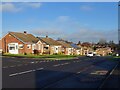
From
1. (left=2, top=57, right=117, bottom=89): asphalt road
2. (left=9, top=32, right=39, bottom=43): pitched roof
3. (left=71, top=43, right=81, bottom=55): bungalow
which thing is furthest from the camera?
(left=71, top=43, right=81, bottom=55): bungalow

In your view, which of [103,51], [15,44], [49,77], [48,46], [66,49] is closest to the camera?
[49,77]

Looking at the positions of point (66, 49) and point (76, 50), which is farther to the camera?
point (76, 50)

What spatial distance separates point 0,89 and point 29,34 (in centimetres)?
7812

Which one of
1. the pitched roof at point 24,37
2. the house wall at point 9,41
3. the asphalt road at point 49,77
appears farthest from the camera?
the pitched roof at point 24,37

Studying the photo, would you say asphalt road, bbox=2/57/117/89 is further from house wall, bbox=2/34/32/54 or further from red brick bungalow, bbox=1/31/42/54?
house wall, bbox=2/34/32/54

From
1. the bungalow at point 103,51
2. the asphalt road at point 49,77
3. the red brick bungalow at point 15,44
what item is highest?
the red brick bungalow at point 15,44

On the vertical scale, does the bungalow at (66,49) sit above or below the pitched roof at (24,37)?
below

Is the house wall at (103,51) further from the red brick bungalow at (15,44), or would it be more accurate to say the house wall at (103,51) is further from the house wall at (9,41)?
the house wall at (9,41)

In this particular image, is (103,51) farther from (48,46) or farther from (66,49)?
(48,46)

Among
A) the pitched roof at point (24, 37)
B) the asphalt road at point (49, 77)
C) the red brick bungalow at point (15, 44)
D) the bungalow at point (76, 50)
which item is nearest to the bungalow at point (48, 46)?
the pitched roof at point (24, 37)

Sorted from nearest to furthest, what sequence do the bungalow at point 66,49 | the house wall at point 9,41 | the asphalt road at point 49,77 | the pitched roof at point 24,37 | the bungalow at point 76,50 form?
the asphalt road at point 49,77
the house wall at point 9,41
the pitched roof at point 24,37
the bungalow at point 66,49
the bungalow at point 76,50

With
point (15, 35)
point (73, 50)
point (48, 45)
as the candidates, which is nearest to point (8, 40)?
point (15, 35)

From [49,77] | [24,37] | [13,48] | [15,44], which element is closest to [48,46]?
[24,37]

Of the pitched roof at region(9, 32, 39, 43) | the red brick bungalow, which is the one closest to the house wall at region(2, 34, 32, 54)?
the red brick bungalow
